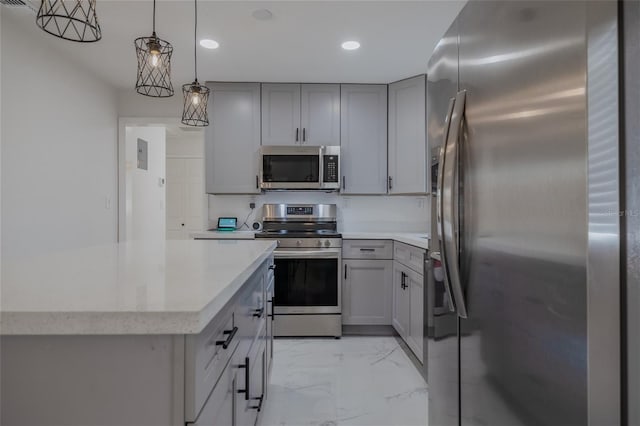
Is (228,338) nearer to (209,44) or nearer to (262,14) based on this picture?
(262,14)

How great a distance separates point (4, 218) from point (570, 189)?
314 cm

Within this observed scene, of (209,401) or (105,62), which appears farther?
(105,62)

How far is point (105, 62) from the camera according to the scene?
3186 millimetres

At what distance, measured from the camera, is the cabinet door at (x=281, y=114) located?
3525 millimetres

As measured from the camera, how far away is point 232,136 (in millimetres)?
3521

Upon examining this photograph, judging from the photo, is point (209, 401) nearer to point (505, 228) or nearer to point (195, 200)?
point (505, 228)

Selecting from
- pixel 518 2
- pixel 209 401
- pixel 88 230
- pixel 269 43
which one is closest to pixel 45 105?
pixel 88 230

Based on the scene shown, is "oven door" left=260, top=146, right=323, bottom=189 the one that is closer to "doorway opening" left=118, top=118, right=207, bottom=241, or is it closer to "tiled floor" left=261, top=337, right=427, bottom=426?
"doorway opening" left=118, top=118, right=207, bottom=241

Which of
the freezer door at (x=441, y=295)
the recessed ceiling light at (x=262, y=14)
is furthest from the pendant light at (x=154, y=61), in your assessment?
the freezer door at (x=441, y=295)

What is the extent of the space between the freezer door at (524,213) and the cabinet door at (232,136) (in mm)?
2604

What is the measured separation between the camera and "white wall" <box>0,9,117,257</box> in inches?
99.5

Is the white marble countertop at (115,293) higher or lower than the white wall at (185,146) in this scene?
lower

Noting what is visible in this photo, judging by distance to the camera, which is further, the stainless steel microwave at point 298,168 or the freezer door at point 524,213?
the stainless steel microwave at point 298,168

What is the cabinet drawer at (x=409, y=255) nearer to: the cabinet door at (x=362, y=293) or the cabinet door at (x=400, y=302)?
the cabinet door at (x=400, y=302)
